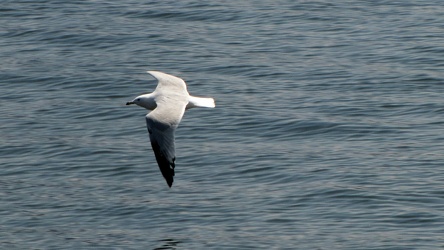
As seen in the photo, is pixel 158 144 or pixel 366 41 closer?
pixel 158 144

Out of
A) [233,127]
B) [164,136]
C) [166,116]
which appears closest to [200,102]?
[166,116]

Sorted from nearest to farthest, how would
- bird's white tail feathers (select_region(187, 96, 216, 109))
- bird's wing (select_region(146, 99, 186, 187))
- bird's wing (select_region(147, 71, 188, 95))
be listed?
bird's wing (select_region(146, 99, 186, 187)), bird's white tail feathers (select_region(187, 96, 216, 109)), bird's wing (select_region(147, 71, 188, 95))

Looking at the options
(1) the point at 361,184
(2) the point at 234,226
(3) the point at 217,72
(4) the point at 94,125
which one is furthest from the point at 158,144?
(3) the point at 217,72

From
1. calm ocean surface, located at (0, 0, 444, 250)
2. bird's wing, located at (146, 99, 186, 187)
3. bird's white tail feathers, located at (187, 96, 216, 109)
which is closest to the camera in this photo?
bird's wing, located at (146, 99, 186, 187)

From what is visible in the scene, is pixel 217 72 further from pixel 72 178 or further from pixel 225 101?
pixel 72 178

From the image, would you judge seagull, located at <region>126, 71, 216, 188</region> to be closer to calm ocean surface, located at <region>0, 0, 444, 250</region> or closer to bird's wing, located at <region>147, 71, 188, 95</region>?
bird's wing, located at <region>147, 71, 188, 95</region>

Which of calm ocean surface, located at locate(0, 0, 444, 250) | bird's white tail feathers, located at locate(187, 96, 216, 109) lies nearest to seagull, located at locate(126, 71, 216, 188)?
bird's white tail feathers, located at locate(187, 96, 216, 109)

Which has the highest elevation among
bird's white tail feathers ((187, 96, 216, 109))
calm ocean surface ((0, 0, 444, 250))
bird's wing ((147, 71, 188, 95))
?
bird's white tail feathers ((187, 96, 216, 109))

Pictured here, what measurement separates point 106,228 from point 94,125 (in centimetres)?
573

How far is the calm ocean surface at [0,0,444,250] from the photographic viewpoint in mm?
19578

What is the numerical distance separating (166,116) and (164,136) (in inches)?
23.4

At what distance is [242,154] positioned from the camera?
22.6m

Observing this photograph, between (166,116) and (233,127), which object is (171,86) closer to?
(166,116)

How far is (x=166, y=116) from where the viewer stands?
57.2 feet
